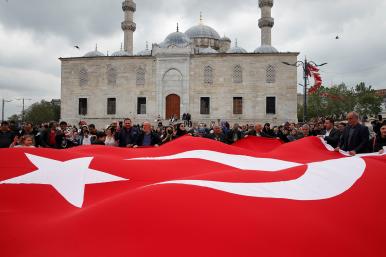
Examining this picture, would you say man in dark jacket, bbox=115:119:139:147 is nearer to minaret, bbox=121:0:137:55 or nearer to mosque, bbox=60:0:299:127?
mosque, bbox=60:0:299:127

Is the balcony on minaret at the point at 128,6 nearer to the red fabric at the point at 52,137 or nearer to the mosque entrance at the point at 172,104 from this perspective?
the mosque entrance at the point at 172,104

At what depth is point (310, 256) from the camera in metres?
2.36

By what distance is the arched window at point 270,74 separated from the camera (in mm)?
35625

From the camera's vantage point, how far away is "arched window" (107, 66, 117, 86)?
37719 millimetres

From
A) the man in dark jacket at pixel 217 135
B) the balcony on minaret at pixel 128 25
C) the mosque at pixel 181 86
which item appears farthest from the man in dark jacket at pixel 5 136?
the balcony on minaret at pixel 128 25

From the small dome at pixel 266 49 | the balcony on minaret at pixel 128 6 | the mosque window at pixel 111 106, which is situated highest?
the balcony on minaret at pixel 128 6

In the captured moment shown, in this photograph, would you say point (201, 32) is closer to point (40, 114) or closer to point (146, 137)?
point (40, 114)

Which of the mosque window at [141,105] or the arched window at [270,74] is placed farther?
the mosque window at [141,105]

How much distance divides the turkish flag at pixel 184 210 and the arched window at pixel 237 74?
105ft

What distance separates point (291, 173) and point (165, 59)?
33.5 m

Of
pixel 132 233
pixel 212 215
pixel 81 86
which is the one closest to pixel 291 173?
pixel 212 215

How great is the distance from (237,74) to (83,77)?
15982 mm

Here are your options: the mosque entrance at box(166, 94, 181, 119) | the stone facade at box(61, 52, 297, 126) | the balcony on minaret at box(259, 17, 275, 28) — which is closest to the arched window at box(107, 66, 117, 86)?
the stone facade at box(61, 52, 297, 126)

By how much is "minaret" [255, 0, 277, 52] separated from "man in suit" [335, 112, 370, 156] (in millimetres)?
34850
